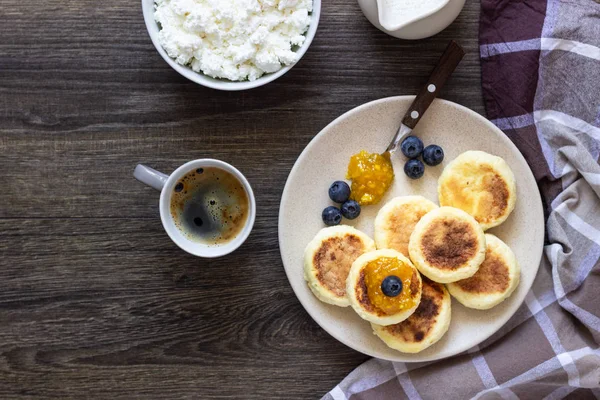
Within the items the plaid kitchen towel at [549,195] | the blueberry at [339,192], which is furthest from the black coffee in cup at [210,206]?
the plaid kitchen towel at [549,195]

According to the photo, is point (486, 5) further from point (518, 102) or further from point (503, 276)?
point (503, 276)

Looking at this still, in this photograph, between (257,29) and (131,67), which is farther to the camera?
(131,67)

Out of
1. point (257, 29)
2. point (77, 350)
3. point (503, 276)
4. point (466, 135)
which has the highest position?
point (257, 29)

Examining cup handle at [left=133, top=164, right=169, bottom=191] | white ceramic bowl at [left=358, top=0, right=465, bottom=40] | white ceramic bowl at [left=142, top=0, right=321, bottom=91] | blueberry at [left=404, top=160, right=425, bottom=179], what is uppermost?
white ceramic bowl at [left=358, top=0, right=465, bottom=40]

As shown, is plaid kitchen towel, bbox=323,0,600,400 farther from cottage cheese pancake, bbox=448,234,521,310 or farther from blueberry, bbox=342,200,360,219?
blueberry, bbox=342,200,360,219

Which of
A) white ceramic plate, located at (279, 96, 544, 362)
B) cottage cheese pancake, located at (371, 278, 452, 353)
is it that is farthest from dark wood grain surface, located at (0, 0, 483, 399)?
cottage cheese pancake, located at (371, 278, 452, 353)

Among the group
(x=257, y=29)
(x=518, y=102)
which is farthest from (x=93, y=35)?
(x=518, y=102)
